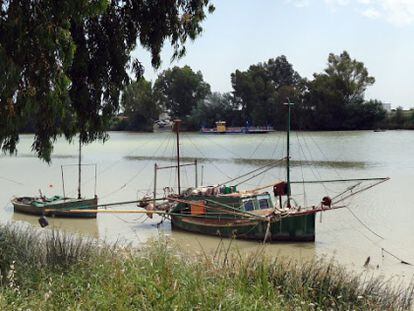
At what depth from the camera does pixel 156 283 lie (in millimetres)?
6242

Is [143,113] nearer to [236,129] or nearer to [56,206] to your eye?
[236,129]

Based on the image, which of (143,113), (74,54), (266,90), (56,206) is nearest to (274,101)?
(266,90)

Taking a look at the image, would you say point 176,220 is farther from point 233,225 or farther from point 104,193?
point 104,193

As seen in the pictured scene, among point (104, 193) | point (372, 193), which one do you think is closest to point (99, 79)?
point (372, 193)

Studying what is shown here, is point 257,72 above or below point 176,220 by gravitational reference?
above

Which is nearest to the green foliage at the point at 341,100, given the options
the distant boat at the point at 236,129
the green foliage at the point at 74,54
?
the distant boat at the point at 236,129

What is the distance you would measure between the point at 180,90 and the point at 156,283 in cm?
12036

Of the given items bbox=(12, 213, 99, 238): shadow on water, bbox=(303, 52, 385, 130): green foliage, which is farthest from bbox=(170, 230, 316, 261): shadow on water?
bbox=(303, 52, 385, 130): green foliage

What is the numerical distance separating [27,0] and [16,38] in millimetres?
600

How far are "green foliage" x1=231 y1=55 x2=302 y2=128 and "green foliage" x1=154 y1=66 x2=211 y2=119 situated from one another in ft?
44.2

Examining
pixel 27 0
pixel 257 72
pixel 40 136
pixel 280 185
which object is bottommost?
pixel 280 185

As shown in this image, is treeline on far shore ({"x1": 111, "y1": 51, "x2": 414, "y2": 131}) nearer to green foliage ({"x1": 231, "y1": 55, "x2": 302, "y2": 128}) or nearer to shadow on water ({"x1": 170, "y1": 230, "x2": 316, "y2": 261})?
green foliage ({"x1": 231, "y1": 55, "x2": 302, "y2": 128})

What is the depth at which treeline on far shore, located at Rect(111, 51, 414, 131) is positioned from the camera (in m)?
99.9

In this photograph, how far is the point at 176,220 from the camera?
23.0 m
